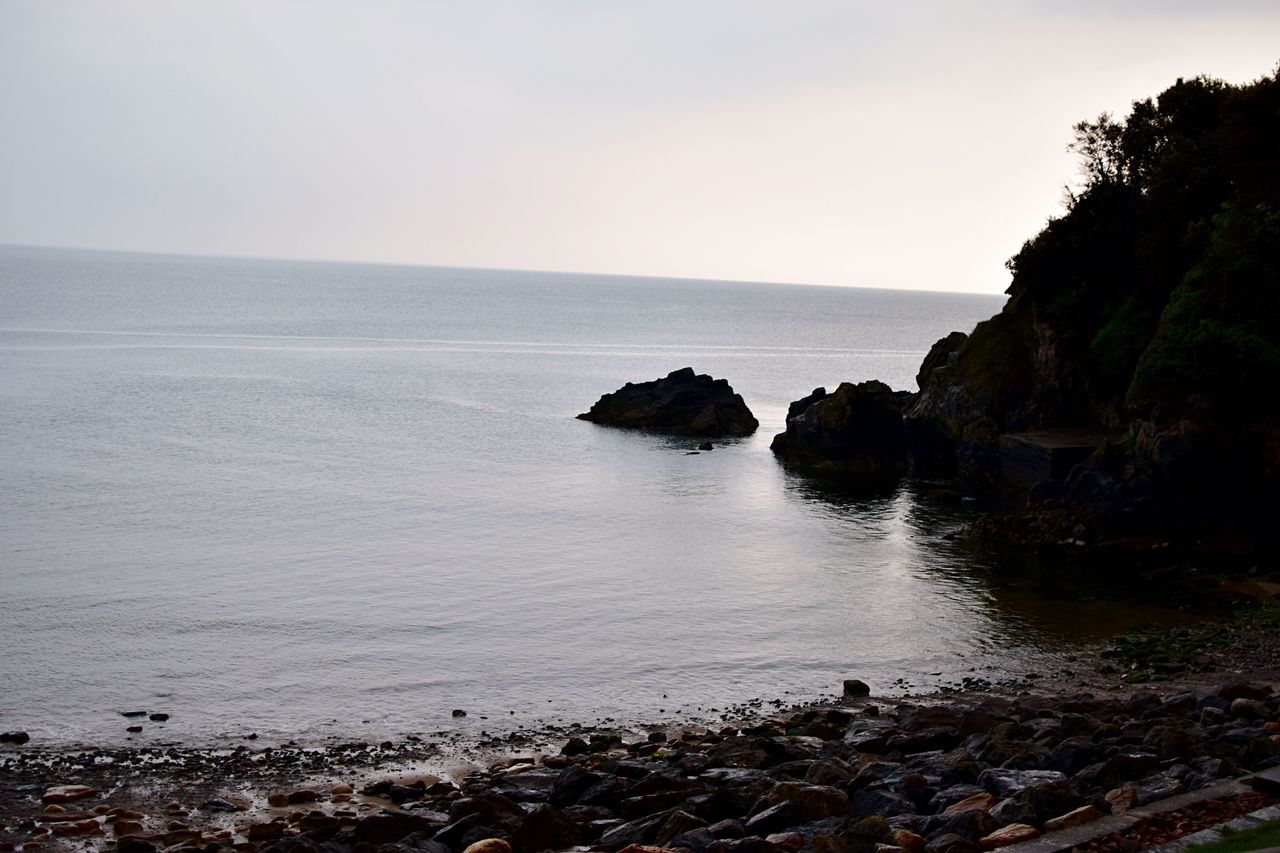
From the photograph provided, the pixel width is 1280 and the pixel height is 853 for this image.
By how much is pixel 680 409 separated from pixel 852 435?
1660cm

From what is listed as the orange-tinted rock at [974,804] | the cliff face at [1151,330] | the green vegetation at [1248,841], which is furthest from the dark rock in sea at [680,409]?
the green vegetation at [1248,841]

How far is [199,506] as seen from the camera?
5425cm

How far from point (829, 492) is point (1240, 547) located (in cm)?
2395

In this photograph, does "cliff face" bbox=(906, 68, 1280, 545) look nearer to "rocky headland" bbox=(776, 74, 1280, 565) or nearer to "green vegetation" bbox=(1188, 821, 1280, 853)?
"rocky headland" bbox=(776, 74, 1280, 565)

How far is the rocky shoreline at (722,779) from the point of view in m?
16.3

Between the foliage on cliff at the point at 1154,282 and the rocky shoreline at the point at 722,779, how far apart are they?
1917 cm

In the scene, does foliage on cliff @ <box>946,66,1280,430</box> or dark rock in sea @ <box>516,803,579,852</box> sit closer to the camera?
dark rock in sea @ <box>516,803,579,852</box>

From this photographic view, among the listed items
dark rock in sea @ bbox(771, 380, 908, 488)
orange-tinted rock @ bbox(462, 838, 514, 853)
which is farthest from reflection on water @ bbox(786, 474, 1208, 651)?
orange-tinted rock @ bbox(462, 838, 514, 853)

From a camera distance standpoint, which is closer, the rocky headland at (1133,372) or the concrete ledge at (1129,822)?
the concrete ledge at (1129,822)

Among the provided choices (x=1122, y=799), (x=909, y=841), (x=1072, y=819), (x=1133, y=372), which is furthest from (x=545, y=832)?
(x=1133, y=372)

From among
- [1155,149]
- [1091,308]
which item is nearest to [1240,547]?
[1091,308]

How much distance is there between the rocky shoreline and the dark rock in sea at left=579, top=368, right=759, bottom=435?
5602 cm

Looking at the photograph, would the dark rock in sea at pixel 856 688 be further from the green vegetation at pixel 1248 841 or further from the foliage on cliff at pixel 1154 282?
the foliage on cliff at pixel 1154 282

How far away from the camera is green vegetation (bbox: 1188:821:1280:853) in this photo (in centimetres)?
1275
